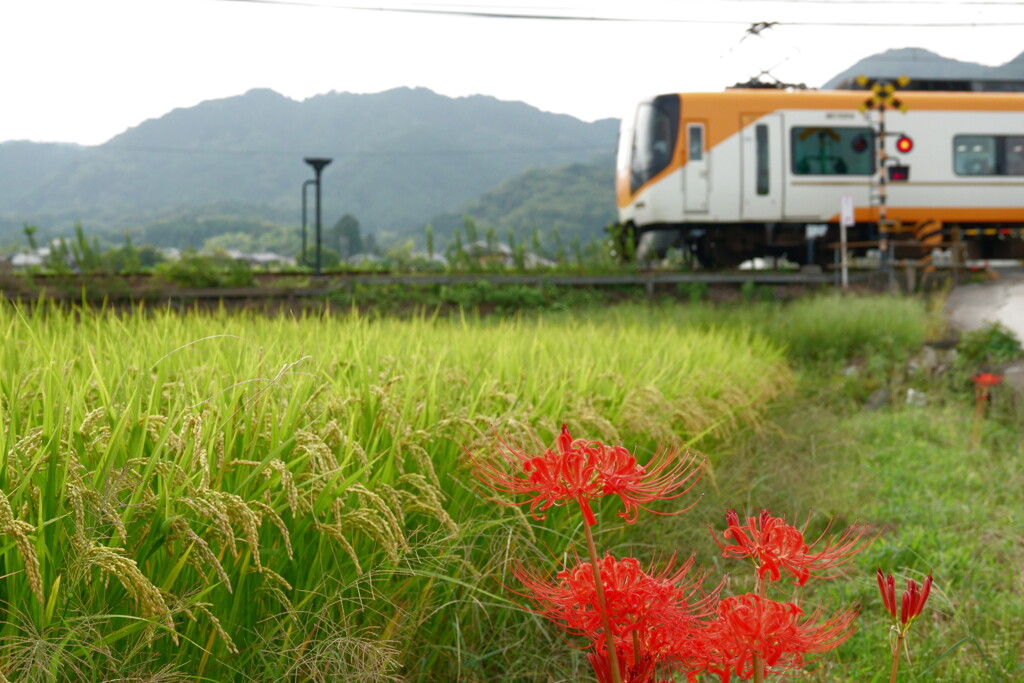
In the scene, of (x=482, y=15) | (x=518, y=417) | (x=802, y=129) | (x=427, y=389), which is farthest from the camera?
(x=482, y=15)

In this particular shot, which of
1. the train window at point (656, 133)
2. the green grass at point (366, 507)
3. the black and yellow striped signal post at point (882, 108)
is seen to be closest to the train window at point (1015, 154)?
the black and yellow striped signal post at point (882, 108)

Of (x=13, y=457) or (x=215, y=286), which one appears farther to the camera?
(x=215, y=286)

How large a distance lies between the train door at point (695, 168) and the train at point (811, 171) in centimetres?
2

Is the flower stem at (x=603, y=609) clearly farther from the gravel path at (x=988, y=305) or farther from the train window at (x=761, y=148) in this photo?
the train window at (x=761, y=148)

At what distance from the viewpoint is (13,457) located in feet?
4.65

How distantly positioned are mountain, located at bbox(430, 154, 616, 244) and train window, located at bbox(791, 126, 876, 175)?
89159 millimetres

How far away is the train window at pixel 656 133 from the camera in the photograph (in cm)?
1253

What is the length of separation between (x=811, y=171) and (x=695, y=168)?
2205 mm

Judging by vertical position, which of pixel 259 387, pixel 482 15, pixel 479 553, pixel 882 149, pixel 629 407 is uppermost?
pixel 482 15

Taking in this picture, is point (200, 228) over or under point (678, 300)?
over

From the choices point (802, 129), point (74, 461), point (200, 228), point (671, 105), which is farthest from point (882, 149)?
point (200, 228)

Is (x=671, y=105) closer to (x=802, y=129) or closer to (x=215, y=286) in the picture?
(x=802, y=129)

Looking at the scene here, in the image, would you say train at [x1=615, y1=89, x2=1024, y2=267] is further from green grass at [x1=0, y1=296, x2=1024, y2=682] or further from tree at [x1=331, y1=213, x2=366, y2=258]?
tree at [x1=331, y1=213, x2=366, y2=258]

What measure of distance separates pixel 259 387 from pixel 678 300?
432 inches
